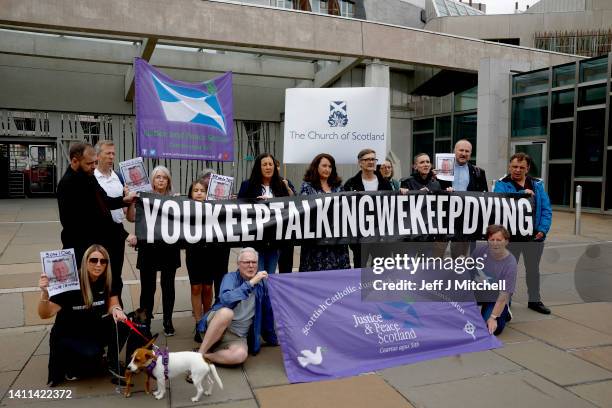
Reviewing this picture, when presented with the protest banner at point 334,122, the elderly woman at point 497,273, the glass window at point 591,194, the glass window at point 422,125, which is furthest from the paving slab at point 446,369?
the glass window at point 422,125

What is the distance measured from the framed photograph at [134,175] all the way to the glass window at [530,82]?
15.8 meters

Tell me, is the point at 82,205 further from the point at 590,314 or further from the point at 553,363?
the point at 590,314

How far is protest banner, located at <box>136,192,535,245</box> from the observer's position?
4.61 metres

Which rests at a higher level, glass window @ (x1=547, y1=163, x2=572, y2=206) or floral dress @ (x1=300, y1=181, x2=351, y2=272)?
glass window @ (x1=547, y1=163, x2=572, y2=206)

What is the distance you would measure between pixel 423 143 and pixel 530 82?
20.5 ft

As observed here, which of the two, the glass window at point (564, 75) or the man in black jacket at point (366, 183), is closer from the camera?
the man in black jacket at point (366, 183)

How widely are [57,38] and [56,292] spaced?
51.3 feet

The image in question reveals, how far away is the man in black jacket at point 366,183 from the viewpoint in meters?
5.25

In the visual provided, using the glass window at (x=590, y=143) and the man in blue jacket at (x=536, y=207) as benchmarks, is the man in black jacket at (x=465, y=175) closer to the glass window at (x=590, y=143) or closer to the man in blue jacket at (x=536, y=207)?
the man in blue jacket at (x=536, y=207)

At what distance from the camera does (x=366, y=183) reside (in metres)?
5.46

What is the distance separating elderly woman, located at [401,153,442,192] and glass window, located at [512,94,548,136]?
13090 mm

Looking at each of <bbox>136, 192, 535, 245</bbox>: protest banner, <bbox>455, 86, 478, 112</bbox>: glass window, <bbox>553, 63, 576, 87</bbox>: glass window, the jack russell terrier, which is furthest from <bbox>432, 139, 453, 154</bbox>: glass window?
the jack russell terrier

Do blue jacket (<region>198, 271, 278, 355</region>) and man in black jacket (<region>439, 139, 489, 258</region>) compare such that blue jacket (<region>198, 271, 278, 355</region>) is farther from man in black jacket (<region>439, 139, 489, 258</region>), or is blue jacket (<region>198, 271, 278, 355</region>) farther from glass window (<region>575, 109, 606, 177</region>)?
glass window (<region>575, 109, 606, 177</region>)

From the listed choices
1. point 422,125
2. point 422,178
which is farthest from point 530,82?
point 422,178
